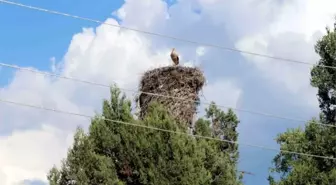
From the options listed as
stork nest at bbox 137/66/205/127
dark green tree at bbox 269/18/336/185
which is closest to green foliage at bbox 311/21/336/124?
dark green tree at bbox 269/18/336/185

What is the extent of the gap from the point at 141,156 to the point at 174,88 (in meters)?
3.37

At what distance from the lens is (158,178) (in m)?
18.2

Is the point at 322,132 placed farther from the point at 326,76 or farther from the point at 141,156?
the point at 141,156

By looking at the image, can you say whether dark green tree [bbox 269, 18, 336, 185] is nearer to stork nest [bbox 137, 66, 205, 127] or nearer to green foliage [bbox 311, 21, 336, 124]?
green foliage [bbox 311, 21, 336, 124]

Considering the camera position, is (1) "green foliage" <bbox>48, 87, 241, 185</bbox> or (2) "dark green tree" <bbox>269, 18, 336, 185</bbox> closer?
(1) "green foliage" <bbox>48, 87, 241, 185</bbox>

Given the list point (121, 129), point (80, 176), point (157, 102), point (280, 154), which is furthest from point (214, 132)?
point (280, 154)

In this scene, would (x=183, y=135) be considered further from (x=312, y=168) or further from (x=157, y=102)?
(x=312, y=168)

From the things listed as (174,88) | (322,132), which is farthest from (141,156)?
(322,132)

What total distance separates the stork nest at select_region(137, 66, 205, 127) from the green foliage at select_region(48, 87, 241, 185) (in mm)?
1622

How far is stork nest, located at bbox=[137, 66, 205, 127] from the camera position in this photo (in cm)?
2131

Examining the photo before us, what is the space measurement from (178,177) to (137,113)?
12.2ft

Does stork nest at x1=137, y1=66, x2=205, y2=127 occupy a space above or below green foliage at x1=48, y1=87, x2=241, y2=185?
above

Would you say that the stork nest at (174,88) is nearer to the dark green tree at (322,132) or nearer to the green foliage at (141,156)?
the green foliage at (141,156)

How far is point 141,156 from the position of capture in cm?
1872
